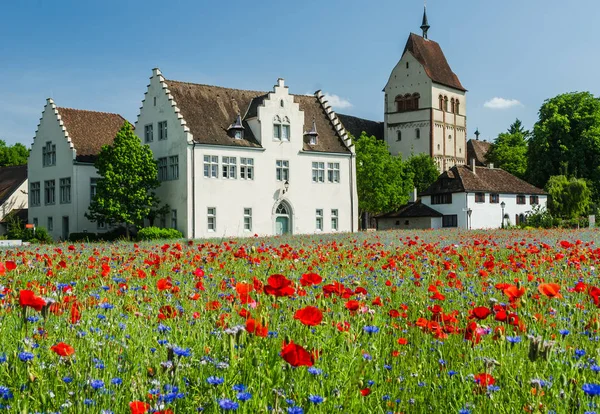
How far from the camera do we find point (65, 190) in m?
48.6

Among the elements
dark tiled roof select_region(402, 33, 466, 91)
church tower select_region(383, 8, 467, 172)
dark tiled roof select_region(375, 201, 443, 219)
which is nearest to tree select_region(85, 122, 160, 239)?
dark tiled roof select_region(375, 201, 443, 219)

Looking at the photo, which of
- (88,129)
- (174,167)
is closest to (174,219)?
(174,167)

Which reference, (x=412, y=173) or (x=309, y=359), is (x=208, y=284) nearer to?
(x=309, y=359)

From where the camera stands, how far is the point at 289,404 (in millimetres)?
3613

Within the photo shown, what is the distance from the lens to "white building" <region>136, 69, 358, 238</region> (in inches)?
1767

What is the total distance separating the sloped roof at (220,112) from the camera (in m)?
45.8

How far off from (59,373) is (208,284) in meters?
4.16

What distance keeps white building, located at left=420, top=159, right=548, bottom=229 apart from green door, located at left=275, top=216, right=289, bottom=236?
29.0m

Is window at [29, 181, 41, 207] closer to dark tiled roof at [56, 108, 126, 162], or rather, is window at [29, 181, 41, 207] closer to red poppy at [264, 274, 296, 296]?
dark tiled roof at [56, 108, 126, 162]

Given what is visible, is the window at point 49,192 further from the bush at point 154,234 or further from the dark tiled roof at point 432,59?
the dark tiled roof at point 432,59

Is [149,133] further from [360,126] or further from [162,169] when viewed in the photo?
[360,126]

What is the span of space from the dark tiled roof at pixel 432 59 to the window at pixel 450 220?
31378 mm

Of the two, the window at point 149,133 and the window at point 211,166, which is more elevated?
the window at point 149,133

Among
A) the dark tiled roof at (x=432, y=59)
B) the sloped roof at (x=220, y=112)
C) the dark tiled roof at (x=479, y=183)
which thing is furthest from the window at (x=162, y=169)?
the dark tiled roof at (x=432, y=59)
